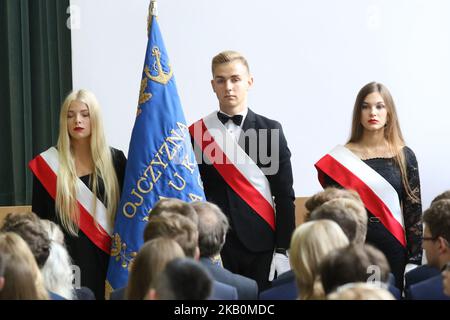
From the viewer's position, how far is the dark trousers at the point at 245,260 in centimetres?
330

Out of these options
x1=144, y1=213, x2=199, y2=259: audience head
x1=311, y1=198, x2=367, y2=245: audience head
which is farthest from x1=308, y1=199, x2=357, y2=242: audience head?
x1=144, y1=213, x2=199, y2=259: audience head

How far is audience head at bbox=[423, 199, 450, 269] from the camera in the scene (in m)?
2.73

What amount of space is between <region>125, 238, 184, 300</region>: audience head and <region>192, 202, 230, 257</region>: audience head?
54cm

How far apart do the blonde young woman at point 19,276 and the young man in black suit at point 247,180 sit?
4.18ft

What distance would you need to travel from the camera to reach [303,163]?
4.52 meters

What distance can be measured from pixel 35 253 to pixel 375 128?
1495 millimetres

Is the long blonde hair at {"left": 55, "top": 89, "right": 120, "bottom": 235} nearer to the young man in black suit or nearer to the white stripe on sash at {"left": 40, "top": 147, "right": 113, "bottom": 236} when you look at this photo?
the white stripe on sash at {"left": 40, "top": 147, "right": 113, "bottom": 236}

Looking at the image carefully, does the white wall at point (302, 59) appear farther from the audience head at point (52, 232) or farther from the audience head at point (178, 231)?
the audience head at point (178, 231)

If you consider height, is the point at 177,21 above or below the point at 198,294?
above

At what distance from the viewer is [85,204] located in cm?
327

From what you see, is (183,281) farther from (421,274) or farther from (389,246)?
(389,246)

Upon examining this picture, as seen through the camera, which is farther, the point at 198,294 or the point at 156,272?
the point at 156,272
